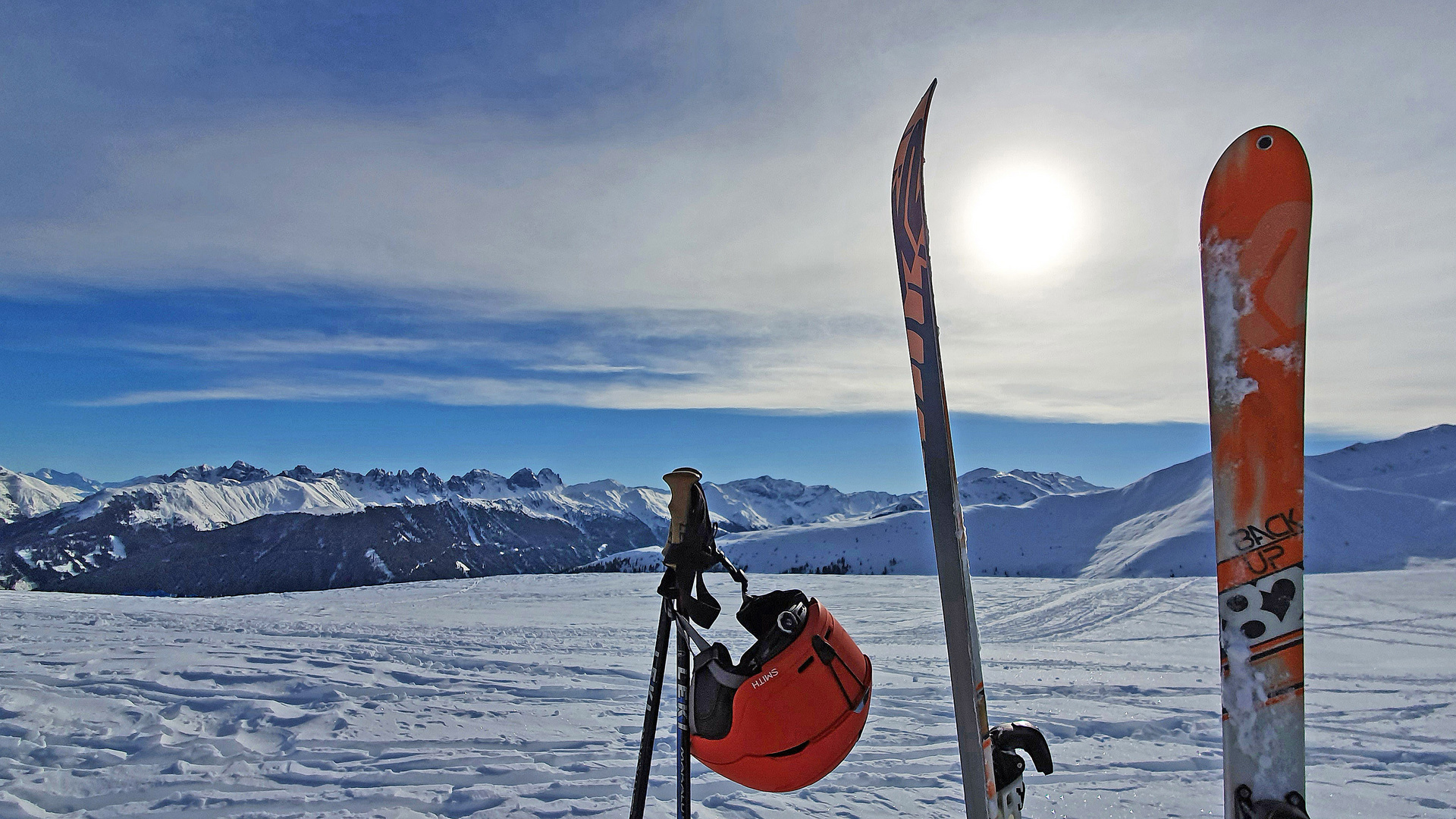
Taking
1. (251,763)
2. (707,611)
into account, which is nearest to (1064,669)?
(707,611)

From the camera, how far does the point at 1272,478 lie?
2.31m

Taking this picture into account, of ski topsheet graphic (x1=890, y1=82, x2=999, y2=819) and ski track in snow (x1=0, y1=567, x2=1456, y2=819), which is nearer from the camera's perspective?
ski topsheet graphic (x1=890, y1=82, x2=999, y2=819)

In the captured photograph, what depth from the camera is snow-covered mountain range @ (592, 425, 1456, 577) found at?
4797cm

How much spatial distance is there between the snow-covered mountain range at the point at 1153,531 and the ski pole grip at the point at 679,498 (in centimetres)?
5559

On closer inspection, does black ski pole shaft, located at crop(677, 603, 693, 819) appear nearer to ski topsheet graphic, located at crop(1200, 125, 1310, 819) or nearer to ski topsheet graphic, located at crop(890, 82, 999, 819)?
ski topsheet graphic, located at crop(890, 82, 999, 819)

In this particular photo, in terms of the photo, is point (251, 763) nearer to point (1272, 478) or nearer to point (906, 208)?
point (906, 208)

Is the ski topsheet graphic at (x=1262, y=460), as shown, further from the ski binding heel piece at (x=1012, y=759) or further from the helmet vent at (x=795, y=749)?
the helmet vent at (x=795, y=749)

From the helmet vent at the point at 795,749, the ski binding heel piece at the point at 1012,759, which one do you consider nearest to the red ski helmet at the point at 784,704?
the helmet vent at the point at 795,749

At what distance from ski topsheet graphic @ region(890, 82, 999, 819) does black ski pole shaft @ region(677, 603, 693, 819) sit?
91 centimetres

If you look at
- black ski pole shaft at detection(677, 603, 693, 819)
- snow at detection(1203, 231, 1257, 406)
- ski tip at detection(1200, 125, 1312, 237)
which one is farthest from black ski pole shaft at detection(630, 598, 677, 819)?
ski tip at detection(1200, 125, 1312, 237)

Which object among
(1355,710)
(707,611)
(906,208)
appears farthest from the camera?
(1355,710)

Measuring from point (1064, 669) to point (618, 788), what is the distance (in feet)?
16.6

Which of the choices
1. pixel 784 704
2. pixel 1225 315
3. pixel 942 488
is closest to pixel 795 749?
pixel 784 704

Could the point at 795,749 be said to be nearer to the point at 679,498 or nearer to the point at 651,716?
the point at 651,716
